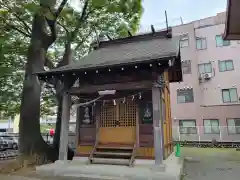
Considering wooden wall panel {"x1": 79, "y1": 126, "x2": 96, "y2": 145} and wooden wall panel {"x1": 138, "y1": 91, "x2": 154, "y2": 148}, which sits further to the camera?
wooden wall panel {"x1": 79, "y1": 126, "x2": 96, "y2": 145}

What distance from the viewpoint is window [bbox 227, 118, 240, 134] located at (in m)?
17.3

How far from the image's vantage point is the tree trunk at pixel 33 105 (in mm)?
9172

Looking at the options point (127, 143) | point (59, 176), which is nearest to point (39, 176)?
point (59, 176)

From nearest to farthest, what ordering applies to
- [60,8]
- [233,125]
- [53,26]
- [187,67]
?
[60,8] → [53,26] → [233,125] → [187,67]

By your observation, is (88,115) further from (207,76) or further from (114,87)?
(207,76)

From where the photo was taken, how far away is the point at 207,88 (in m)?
19.5

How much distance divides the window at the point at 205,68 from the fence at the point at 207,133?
5188 mm

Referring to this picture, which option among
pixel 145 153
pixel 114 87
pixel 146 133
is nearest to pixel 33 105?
pixel 114 87

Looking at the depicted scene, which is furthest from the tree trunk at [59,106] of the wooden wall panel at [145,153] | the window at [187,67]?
the window at [187,67]

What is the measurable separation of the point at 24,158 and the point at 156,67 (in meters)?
6.30

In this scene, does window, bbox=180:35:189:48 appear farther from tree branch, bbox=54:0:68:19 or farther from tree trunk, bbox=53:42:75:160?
tree branch, bbox=54:0:68:19

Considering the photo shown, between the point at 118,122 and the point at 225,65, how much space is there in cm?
1477

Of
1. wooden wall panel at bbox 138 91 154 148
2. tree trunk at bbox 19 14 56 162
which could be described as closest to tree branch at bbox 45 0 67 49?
Result: tree trunk at bbox 19 14 56 162

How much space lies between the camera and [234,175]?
23.0ft
